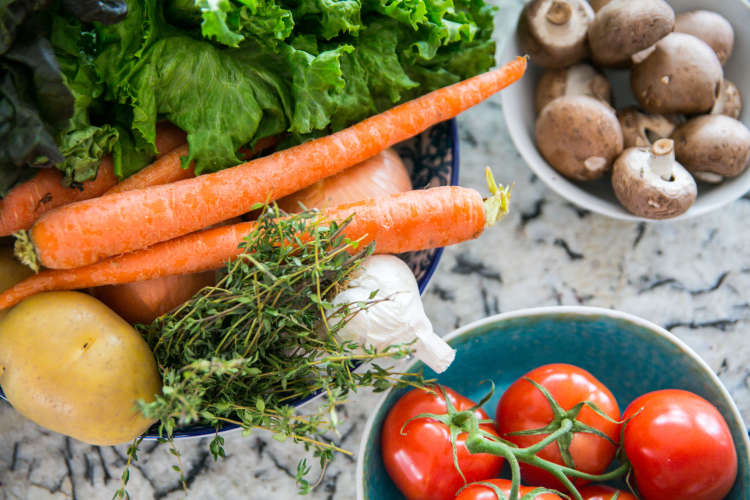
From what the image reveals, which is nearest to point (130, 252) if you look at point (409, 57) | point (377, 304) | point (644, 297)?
point (377, 304)

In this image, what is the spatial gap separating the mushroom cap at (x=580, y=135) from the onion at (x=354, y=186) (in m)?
0.28

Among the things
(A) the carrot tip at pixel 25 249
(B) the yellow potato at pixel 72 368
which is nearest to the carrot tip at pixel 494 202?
(B) the yellow potato at pixel 72 368

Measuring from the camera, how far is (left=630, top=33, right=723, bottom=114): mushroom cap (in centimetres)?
112

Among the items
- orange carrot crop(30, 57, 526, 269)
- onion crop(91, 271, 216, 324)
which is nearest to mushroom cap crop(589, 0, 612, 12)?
orange carrot crop(30, 57, 526, 269)

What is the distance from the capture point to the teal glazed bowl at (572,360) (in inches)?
39.0

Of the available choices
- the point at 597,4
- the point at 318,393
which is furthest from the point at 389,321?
the point at 597,4

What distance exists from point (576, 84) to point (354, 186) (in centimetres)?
47

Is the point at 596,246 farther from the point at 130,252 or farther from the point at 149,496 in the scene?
the point at 149,496

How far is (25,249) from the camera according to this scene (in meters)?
0.94

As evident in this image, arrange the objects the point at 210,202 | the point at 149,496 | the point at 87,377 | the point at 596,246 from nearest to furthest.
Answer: the point at 87,377
the point at 210,202
the point at 149,496
the point at 596,246

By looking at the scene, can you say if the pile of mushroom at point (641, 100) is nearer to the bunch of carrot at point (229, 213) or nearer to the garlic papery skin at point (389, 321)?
the bunch of carrot at point (229, 213)

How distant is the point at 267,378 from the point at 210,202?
30 centimetres

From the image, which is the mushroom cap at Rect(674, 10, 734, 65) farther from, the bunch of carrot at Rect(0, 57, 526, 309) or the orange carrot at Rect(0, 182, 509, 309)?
the orange carrot at Rect(0, 182, 509, 309)

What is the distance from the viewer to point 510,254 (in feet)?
4.02
